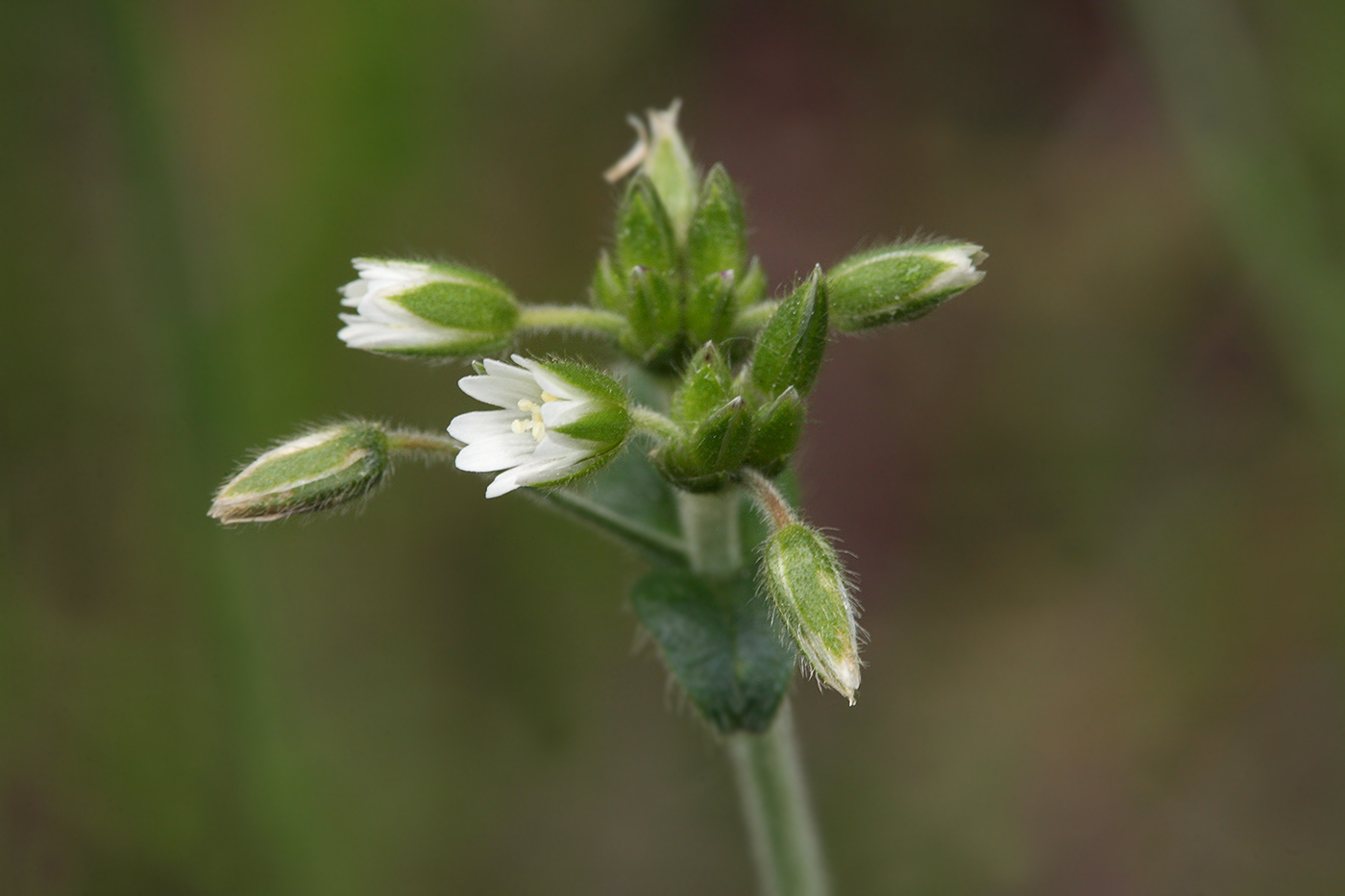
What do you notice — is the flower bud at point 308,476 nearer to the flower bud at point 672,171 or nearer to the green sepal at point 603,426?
the green sepal at point 603,426

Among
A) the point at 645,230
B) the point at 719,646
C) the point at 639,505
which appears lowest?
the point at 719,646

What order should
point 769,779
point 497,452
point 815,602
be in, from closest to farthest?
point 815,602 → point 497,452 → point 769,779

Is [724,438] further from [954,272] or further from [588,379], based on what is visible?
[954,272]

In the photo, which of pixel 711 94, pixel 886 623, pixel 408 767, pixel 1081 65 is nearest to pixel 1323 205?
pixel 1081 65

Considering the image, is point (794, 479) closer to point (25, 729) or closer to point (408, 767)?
point (408, 767)

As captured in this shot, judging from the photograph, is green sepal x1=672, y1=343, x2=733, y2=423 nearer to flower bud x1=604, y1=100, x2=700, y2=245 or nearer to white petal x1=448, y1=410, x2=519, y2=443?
white petal x1=448, y1=410, x2=519, y2=443

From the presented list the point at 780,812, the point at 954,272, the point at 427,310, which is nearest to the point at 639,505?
the point at 427,310
